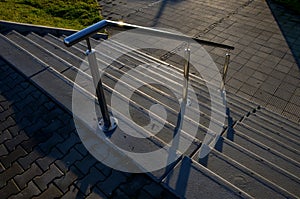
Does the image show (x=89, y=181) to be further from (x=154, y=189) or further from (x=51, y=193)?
(x=154, y=189)

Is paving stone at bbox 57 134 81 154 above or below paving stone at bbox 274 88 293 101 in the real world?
above

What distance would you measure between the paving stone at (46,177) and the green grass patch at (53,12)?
5.55m

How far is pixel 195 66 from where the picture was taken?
5.94 meters

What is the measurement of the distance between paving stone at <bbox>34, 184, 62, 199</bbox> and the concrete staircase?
0.67 meters

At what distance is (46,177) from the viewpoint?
2297mm

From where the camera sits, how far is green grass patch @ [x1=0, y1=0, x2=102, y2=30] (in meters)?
7.14

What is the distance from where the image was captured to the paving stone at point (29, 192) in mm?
2164

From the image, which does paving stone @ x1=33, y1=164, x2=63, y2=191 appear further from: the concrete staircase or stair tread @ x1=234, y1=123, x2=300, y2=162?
stair tread @ x1=234, y1=123, x2=300, y2=162

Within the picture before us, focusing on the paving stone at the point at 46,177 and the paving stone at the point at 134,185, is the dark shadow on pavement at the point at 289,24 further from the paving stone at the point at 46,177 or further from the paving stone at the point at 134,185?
the paving stone at the point at 46,177

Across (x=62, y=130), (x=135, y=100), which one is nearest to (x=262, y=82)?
(x=135, y=100)

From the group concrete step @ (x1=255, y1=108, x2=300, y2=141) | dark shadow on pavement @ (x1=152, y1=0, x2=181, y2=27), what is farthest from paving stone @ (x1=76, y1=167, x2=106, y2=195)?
dark shadow on pavement @ (x1=152, y1=0, x2=181, y2=27)

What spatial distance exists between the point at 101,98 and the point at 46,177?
88cm

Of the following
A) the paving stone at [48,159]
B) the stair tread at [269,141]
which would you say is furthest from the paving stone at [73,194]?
the stair tread at [269,141]

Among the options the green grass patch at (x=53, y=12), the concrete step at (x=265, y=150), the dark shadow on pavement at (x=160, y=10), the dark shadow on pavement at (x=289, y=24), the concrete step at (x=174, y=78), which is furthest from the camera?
the dark shadow on pavement at (x=160, y=10)
